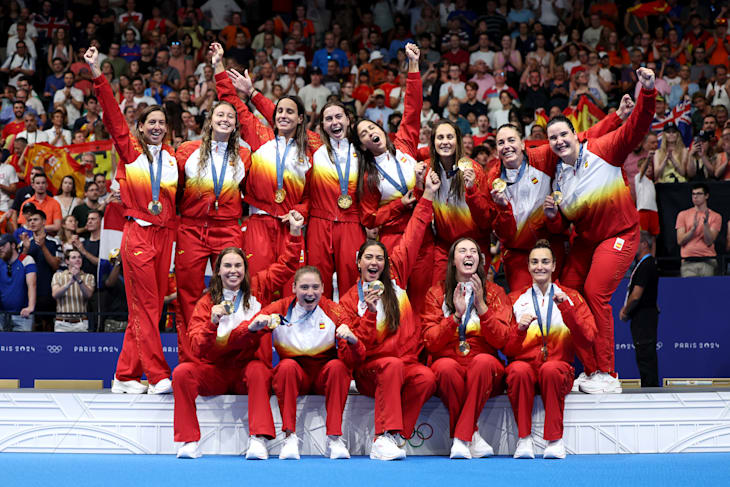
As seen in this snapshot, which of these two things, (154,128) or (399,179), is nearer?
(154,128)

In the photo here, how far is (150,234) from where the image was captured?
6.51 metres

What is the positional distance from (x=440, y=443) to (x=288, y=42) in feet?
30.5

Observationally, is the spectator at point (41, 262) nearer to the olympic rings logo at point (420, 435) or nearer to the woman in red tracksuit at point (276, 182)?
the woman in red tracksuit at point (276, 182)

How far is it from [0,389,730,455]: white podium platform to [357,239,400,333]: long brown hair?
56 cm

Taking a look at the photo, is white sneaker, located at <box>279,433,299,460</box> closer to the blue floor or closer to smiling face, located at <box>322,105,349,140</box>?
the blue floor

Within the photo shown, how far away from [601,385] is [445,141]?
6.79 ft

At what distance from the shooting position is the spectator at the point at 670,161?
33.5 feet

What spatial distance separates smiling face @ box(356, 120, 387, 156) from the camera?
6727mm

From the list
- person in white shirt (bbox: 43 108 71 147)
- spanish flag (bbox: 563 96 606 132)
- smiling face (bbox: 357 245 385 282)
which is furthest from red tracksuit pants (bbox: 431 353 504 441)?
person in white shirt (bbox: 43 108 71 147)

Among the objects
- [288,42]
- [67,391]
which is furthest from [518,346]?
[288,42]

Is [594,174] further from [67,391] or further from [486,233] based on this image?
[67,391]

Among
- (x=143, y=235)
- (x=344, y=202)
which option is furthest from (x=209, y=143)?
(x=344, y=202)

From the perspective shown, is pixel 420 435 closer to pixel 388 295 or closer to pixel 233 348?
pixel 388 295

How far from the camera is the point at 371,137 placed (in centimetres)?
672
